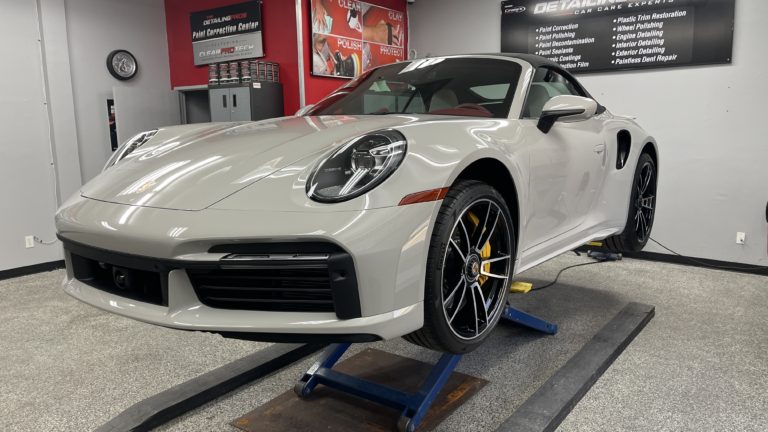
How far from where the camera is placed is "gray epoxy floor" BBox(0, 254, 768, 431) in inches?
75.1

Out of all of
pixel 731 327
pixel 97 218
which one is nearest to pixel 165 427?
pixel 97 218

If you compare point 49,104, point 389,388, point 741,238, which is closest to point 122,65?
point 49,104

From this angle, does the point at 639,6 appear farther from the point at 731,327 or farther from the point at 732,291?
the point at 731,327

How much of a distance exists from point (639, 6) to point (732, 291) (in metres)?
2.32

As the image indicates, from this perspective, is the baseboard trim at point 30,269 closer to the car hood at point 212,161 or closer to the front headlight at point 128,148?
the front headlight at point 128,148

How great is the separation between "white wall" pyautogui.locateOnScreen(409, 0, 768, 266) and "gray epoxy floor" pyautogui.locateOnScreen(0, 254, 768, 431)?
2.56 feet

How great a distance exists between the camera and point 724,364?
2283 millimetres

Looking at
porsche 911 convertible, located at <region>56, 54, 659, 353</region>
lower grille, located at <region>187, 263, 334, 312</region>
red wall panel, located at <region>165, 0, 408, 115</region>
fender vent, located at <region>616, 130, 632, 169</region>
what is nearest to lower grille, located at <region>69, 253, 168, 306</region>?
porsche 911 convertible, located at <region>56, 54, 659, 353</region>

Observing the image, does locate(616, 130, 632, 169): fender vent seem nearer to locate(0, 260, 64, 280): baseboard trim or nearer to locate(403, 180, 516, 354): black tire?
locate(403, 180, 516, 354): black tire

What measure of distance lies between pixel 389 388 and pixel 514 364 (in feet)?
2.30

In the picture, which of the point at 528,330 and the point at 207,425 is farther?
the point at 528,330

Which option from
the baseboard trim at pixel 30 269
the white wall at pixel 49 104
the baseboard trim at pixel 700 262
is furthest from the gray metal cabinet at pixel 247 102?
the baseboard trim at pixel 700 262

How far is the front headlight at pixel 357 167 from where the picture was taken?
4.07 ft

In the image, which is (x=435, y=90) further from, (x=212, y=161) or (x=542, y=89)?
(x=212, y=161)
